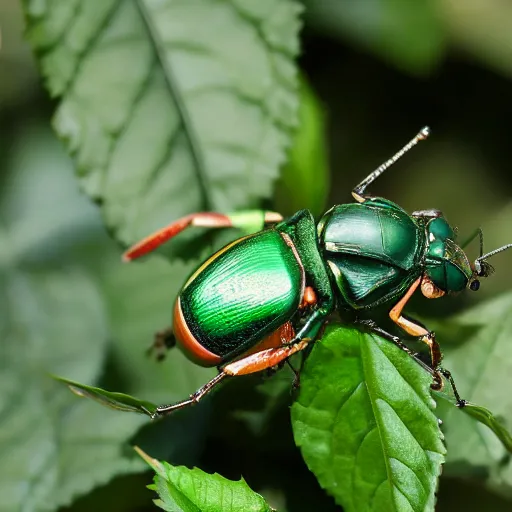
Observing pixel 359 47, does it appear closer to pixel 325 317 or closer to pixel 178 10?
pixel 178 10

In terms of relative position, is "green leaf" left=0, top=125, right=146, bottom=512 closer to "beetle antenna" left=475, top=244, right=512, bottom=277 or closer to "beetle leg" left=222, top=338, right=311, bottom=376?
"beetle leg" left=222, top=338, right=311, bottom=376

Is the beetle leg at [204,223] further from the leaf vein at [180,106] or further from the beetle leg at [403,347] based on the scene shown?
the beetle leg at [403,347]

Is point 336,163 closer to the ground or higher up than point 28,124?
higher up

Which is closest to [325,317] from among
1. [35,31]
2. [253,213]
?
[253,213]

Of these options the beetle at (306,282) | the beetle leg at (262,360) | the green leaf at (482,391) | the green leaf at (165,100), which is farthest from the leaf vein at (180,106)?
the green leaf at (482,391)

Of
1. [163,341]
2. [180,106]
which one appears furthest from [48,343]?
[180,106]

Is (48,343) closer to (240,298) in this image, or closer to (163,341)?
(163,341)
